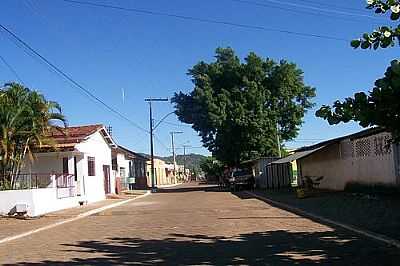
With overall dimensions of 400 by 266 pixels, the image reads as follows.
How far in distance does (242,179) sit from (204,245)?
122ft

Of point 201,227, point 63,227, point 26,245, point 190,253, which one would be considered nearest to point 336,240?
point 190,253

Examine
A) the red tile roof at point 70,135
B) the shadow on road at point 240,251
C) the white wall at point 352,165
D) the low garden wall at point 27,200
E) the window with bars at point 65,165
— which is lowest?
the shadow on road at point 240,251

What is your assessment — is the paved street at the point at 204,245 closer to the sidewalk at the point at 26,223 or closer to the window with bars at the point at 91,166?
the sidewalk at the point at 26,223

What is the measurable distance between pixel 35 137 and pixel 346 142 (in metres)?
15.0

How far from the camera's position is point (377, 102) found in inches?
355

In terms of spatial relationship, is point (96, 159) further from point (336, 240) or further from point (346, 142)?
point (336, 240)

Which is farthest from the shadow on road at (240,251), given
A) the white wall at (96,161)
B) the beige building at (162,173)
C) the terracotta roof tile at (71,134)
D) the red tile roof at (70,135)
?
the beige building at (162,173)

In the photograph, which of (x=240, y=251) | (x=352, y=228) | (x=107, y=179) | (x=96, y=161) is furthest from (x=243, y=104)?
(x=240, y=251)

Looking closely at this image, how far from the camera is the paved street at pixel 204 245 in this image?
11.0 m

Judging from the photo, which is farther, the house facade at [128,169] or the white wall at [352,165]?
the house facade at [128,169]

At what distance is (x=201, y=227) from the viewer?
1744cm

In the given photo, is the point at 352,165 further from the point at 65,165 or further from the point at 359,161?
the point at 65,165

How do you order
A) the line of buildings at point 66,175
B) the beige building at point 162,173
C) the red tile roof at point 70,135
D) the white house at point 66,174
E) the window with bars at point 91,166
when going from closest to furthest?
the line of buildings at point 66,175 < the white house at point 66,174 < the red tile roof at point 70,135 < the window with bars at point 91,166 < the beige building at point 162,173

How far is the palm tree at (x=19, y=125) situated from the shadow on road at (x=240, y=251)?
505 inches
